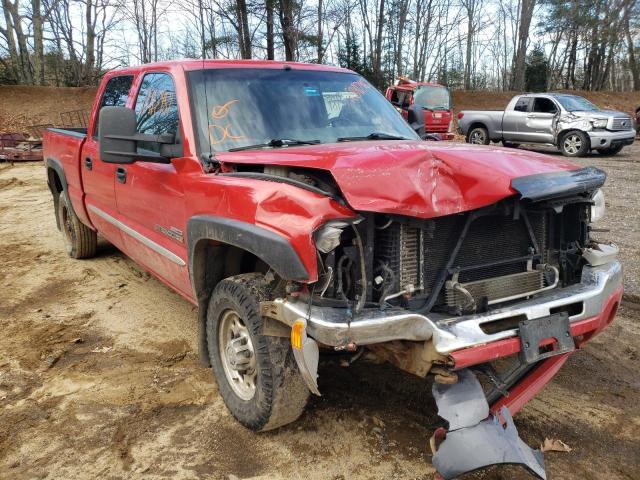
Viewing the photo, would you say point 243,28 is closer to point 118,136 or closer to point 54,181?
point 54,181

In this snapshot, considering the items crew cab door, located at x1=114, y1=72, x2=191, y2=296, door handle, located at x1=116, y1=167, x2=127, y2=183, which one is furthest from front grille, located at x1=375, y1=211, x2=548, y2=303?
door handle, located at x1=116, y1=167, x2=127, y2=183

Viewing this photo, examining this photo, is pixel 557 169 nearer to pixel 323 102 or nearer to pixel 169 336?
pixel 323 102

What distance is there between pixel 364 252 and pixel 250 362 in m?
0.98

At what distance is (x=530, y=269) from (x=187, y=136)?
2137 mm

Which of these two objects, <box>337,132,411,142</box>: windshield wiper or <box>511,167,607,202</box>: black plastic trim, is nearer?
<box>511,167,607,202</box>: black plastic trim

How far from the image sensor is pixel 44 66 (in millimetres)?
30297

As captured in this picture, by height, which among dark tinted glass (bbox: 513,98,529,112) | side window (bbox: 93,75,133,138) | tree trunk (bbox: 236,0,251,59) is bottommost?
side window (bbox: 93,75,133,138)

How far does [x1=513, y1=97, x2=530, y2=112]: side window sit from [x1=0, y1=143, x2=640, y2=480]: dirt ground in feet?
41.2

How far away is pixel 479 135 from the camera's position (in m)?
18.0

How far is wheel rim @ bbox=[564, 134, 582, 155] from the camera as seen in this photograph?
14.9m

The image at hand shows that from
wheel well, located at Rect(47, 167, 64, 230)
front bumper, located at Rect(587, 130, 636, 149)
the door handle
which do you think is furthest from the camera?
front bumper, located at Rect(587, 130, 636, 149)

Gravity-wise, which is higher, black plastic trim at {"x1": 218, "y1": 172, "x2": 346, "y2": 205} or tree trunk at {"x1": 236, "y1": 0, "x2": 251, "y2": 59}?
tree trunk at {"x1": 236, "y1": 0, "x2": 251, "y2": 59}

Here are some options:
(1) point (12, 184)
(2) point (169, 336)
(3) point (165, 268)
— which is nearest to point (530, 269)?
(3) point (165, 268)

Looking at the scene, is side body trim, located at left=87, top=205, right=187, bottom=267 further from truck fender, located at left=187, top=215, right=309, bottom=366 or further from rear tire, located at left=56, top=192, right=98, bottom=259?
rear tire, located at left=56, top=192, right=98, bottom=259
